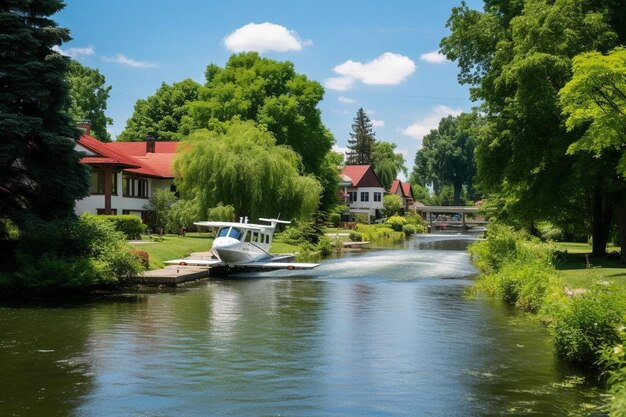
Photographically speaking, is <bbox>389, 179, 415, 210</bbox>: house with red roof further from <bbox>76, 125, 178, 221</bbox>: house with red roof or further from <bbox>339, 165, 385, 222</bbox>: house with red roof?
<bbox>76, 125, 178, 221</bbox>: house with red roof

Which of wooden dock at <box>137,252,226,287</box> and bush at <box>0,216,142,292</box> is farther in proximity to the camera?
wooden dock at <box>137,252,226,287</box>

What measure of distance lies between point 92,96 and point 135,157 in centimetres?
2371

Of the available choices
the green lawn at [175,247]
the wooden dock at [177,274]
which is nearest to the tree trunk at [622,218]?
the wooden dock at [177,274]

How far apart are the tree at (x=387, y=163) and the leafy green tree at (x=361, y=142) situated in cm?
145

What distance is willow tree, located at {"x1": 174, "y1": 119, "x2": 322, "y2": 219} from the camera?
146 feet

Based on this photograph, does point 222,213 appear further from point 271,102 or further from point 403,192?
point 403,192

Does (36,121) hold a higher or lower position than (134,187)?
higher

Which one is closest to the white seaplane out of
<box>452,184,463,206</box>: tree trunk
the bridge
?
the bridge

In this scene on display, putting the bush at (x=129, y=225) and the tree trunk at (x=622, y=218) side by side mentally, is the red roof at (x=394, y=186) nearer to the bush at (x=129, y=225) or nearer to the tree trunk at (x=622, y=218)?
the bush at (x=129, y=225)

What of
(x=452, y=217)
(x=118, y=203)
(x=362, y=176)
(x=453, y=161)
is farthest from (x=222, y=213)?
(x=452, y=217)

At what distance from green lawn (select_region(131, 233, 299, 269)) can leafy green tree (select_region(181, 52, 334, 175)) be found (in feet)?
45.1

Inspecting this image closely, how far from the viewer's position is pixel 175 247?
3794 centimetres

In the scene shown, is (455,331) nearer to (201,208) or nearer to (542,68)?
(542,68)

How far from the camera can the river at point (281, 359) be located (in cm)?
1070
